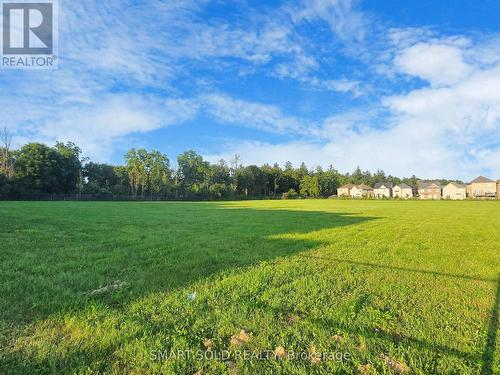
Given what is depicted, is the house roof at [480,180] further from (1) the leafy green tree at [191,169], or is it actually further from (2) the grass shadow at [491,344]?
(2) the grass shadow at [491,344]

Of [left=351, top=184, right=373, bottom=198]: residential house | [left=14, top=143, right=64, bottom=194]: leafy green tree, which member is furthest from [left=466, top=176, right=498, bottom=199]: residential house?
[left=14, top=143, right=64, bottom=194]: leafy green tree

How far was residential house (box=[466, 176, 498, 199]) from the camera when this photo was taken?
95062mm

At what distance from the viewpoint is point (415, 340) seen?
3.01 meters

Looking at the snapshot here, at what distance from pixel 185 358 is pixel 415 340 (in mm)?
2356

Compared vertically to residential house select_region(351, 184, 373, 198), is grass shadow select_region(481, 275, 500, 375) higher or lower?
lower

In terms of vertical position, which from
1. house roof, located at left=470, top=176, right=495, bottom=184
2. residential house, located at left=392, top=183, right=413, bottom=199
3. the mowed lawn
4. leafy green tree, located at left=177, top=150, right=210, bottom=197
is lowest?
the mowed lawn

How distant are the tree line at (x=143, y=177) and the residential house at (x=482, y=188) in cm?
4814

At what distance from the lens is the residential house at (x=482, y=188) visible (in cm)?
9506

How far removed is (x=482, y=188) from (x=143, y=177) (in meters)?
109

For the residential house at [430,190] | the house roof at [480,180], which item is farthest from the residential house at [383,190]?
the house roof at [480,180]

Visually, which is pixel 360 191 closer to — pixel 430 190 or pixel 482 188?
pixel 430 190

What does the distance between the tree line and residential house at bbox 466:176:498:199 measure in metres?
48.1

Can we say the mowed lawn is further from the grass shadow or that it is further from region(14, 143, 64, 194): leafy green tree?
region(14, 143, 64, 194): leafy green tree

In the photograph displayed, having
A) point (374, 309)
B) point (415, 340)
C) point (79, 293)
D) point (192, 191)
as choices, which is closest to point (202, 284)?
point (79, 293)
